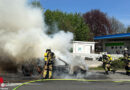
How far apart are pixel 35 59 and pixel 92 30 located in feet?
123

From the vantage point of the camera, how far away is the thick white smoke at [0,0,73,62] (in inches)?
352

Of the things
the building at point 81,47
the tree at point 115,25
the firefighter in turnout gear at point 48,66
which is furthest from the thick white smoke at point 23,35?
the tree at point 115,25

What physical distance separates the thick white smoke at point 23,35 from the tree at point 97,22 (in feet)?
113

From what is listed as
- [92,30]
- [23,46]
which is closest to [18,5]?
[23,46]

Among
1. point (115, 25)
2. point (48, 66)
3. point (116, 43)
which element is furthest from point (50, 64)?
point (115, 25)

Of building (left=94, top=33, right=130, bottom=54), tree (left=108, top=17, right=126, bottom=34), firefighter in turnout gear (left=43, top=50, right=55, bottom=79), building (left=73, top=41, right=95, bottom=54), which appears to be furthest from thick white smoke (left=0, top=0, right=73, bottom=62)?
tree (left=108, top=17, right=126, bottom=34)

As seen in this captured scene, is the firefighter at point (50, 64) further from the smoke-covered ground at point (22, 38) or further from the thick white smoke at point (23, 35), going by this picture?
the thick white smoke at point (23, 35)

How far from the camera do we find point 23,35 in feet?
29.6

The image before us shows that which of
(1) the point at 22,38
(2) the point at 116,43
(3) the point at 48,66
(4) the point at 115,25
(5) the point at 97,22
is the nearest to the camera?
(3) the point at 48,66

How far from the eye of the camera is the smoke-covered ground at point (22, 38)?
893 cm

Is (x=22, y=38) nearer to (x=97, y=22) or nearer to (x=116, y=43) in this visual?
(x=116, y=43)

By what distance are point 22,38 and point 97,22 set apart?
37.1 m

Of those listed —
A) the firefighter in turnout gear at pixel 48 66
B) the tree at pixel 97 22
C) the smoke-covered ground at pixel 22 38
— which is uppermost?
the tree at pixel 97 22

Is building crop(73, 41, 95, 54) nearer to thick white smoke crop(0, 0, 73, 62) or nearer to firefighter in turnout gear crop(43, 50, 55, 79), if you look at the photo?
thick white smoke crop(0, 0, 73, 62)
